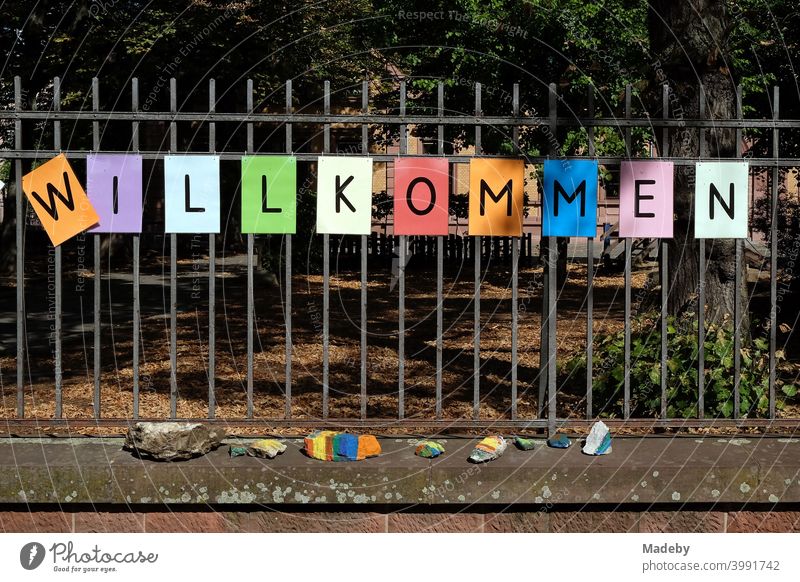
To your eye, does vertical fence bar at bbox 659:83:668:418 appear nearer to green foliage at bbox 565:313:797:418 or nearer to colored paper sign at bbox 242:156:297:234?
green foliage at bbox 565:313:797:418

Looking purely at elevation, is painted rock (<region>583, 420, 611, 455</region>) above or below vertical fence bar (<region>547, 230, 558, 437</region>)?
below

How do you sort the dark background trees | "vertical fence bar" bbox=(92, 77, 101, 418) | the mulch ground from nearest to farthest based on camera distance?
"vertical fence bar" bbox=(92, 77, 101, 418) < the dark background trees < the mulch ground

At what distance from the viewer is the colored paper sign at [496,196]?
5133 millimetres

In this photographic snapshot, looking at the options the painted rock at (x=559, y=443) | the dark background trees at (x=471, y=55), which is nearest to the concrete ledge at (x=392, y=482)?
the painted rock at (x=559, y=443)

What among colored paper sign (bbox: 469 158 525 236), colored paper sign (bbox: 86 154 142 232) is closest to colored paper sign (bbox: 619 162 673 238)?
colored paper sign (bbox: 469 158 525 236)

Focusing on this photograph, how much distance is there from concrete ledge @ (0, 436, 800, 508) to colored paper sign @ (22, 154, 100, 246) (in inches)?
45.1

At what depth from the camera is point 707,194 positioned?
17.2 ft

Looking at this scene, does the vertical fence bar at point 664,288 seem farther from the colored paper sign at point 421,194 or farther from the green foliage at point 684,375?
the colored paper sign at point 421,194

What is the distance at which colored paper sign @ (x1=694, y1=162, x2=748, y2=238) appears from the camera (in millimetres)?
5203

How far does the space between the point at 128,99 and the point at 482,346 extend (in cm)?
1666

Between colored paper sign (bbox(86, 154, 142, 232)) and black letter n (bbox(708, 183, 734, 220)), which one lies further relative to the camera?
black letter n (bbox(708, 183, 734, 220))

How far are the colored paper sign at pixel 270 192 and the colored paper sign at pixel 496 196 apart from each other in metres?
0.90

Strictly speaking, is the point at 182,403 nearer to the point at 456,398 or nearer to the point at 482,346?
the point at 456,398

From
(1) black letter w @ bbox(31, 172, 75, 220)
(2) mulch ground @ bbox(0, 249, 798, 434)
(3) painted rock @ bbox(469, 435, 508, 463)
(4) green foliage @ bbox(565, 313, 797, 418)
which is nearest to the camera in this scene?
(3) painted rock @ bbox(469, 435, 508, 463)
